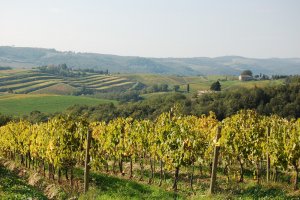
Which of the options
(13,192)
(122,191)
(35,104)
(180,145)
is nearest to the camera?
(13,192)

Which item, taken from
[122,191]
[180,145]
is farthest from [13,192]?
[180,145]

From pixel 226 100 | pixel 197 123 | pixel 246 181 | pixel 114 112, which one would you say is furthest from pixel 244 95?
pixel 246 181

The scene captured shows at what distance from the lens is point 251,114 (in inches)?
1054

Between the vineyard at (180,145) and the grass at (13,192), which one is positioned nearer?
the grass at (13,192)

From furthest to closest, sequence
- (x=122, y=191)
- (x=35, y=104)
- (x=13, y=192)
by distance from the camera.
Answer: (x=35, y=104)
(x=122, y=191)
(x=13, y=192)

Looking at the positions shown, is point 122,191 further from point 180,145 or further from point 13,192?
point 13,192

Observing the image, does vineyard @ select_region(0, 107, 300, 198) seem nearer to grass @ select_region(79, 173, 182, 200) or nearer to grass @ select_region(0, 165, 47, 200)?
grass @ select_region(79, 173, 182, 200)

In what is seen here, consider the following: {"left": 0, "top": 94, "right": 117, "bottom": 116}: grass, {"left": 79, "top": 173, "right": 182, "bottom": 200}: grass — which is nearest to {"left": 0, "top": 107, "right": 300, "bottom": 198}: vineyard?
{"left": 79, "top": 173, "right": 182, "bottom": 200}: grass

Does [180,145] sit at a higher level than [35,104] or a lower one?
higher

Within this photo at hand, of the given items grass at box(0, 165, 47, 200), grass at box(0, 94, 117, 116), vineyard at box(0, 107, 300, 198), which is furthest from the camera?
grass at box(0, 94, 117, 116)

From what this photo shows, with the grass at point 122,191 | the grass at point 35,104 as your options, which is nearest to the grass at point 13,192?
the grass at point 122,191

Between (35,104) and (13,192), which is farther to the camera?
(35,104)

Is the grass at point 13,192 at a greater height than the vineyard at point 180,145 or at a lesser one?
lesser

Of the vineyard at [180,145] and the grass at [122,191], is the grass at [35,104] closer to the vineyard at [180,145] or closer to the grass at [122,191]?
the vineyard at [180,145]
